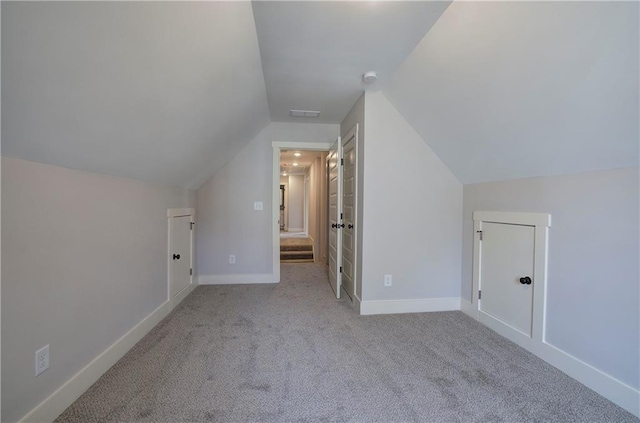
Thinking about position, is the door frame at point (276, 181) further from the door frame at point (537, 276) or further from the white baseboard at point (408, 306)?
the door frame at point (537, 276)

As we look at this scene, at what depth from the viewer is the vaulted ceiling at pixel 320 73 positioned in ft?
3.27

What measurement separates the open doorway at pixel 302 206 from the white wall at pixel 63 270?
2394 mm

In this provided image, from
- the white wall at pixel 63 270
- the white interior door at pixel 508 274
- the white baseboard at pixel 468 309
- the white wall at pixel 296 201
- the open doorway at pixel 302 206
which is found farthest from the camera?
the white wall at pixel 296 201

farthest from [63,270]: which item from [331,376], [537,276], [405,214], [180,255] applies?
[537,276]

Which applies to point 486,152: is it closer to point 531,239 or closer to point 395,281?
point 531,239

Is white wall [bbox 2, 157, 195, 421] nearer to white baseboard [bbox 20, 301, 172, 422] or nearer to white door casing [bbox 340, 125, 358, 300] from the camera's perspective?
white baseboard [bbox 20, 301, 172, 422]

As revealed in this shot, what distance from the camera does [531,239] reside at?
1907 millimetres

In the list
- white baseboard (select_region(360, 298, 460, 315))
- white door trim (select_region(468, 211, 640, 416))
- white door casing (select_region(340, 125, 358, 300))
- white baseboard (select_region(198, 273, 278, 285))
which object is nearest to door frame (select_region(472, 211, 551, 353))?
white door trim (select_region(468, 211, 640, 416))

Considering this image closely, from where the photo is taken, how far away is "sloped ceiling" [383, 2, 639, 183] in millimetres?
1136

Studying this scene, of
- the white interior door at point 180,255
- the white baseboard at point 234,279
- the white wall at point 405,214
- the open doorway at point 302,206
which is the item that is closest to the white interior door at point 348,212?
the white wall at point 405,214

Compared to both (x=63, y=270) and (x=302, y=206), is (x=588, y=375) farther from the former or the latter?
(x=302, y=206)

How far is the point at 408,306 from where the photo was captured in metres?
2.61

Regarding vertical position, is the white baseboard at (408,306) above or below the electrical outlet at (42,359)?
below

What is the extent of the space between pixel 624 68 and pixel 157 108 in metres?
2.28
